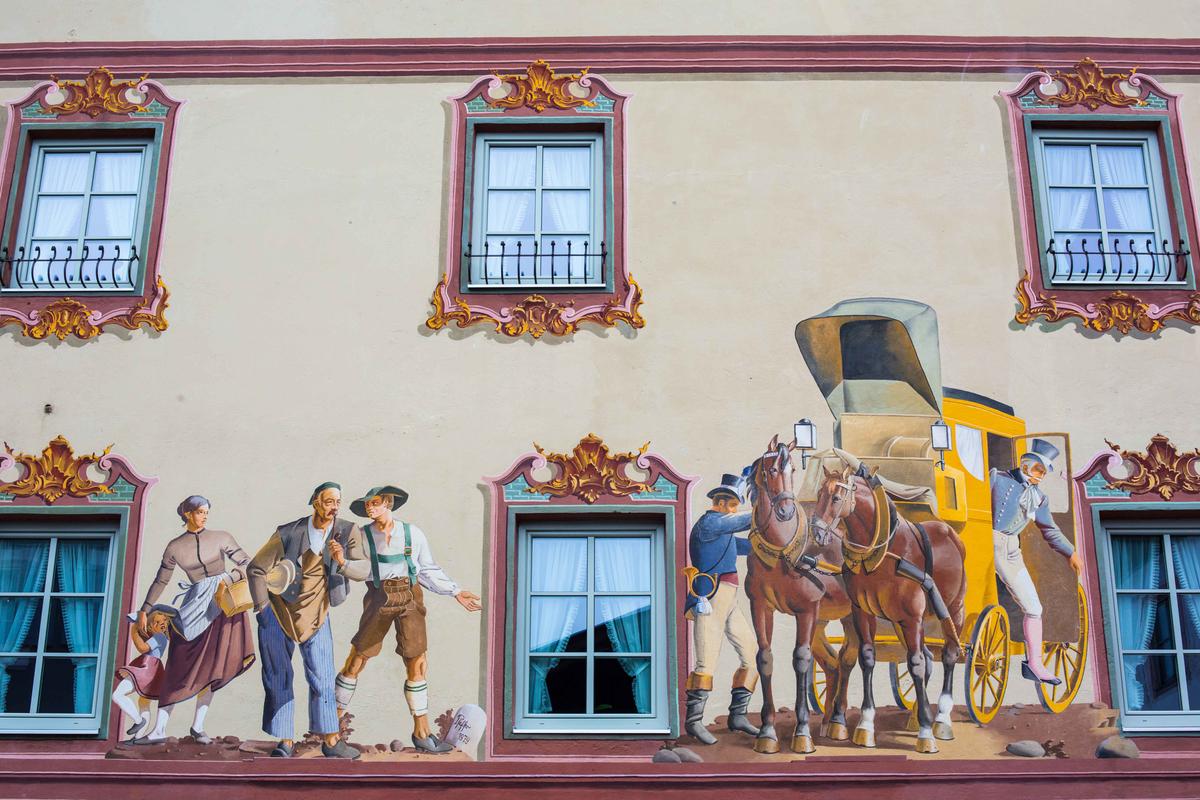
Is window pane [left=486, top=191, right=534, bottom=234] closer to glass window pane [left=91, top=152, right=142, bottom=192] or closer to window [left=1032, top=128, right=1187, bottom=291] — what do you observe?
glass window pane [left=91, top=152, right=142, bottom=192]

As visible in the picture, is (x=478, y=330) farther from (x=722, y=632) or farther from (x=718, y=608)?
(x=722, y=632)

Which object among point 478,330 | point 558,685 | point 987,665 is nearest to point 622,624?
point 558,685

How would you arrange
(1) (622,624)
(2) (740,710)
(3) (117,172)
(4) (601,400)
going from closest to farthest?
(2) (740,710)
(1) (622,624)
(4) (601,400)
(3) (117,172)

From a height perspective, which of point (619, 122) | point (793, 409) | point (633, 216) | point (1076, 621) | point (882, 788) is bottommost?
point (882, 788)

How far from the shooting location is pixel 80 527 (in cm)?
Answer: 1122

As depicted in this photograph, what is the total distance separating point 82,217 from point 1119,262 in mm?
7481

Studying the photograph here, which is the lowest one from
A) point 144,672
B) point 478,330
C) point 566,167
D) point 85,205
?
point 144,672

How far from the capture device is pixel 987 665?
35.2 feet

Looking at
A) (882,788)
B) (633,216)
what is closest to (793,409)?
(633,216)

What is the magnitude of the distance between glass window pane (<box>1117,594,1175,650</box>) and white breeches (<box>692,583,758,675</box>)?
2.46 meters

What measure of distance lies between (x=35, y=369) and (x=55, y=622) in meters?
1.79

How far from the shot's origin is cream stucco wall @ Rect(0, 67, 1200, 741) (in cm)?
1117

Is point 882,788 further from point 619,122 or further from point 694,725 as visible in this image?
point 619,122

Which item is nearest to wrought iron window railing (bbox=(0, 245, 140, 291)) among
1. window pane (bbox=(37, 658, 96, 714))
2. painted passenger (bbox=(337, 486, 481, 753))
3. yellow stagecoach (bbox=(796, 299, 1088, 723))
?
painted passenger (bbox=(337, 486, 481, 753))
